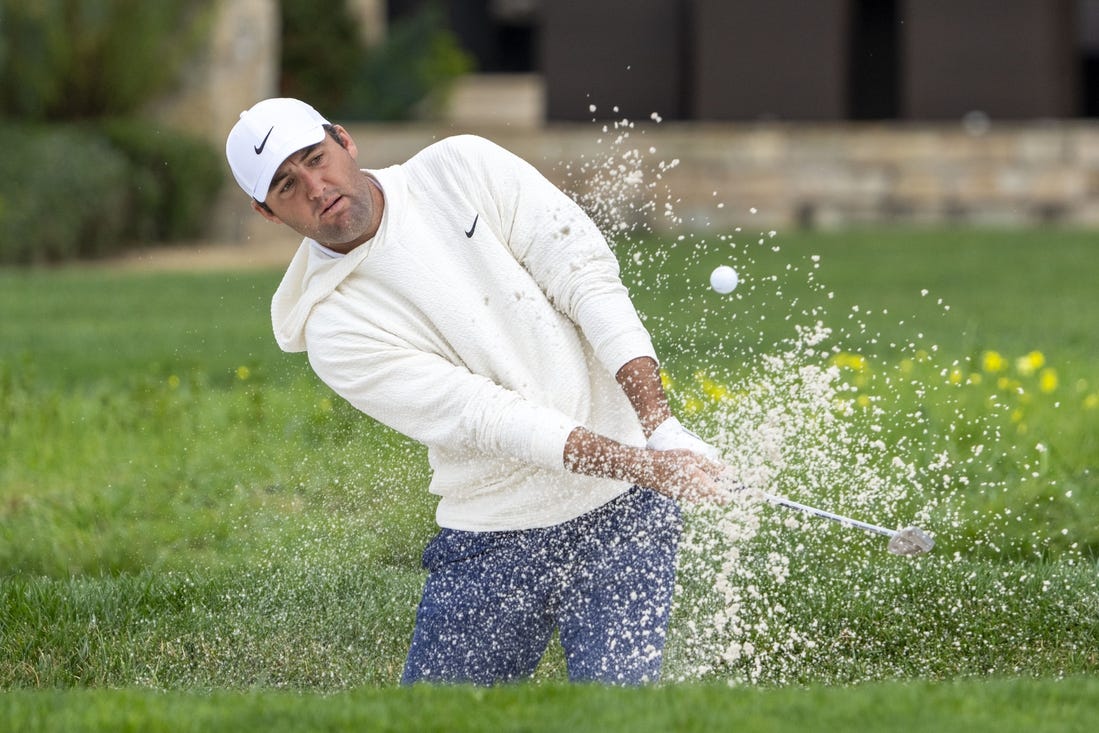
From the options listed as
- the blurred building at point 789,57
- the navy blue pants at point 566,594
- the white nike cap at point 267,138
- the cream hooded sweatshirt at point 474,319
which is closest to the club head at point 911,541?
the navy blue pants at point 566,594

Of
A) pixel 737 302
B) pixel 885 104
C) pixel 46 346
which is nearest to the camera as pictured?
pixel 46 346

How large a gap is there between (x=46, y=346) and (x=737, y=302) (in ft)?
13.5

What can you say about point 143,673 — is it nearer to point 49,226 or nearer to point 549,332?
point 549,332

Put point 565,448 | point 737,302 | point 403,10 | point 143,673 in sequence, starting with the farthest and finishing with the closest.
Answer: point 403,10 < point 737,302 < point 143,673 < point 565,448

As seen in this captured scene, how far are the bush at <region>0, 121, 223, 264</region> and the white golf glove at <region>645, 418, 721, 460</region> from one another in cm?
1234

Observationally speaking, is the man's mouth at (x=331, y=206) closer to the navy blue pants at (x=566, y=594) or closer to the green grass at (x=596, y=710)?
the navy blue pants at (x=566, y=594)

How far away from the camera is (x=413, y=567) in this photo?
5.13m

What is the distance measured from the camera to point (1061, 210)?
60.4 ft

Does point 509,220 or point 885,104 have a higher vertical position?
point 509,220

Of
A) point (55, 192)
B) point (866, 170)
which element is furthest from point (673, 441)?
point (866, 170)

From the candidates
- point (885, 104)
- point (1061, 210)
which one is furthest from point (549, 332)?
point (885, 104)

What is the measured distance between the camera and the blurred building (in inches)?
767

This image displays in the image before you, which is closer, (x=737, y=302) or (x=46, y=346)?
(x=46, y=346)

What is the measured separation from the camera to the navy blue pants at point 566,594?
3623 millimetres
